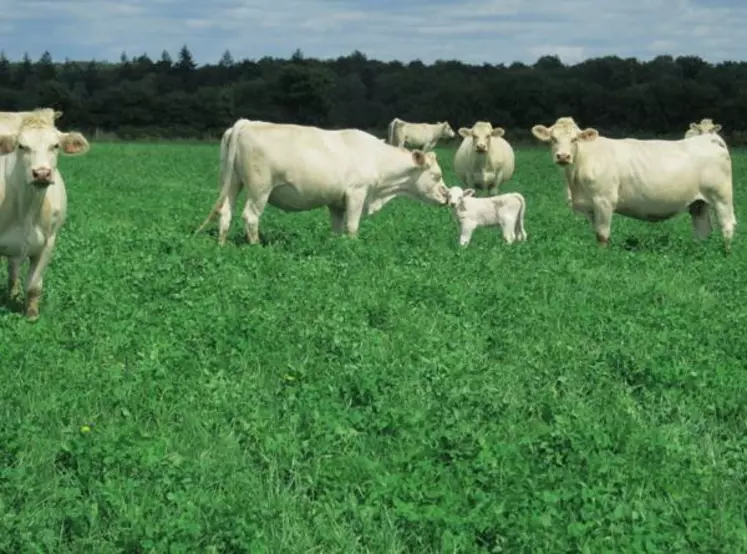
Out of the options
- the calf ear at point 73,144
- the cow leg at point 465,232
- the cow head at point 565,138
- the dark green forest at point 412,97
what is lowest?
the dark green forest at point 412,97

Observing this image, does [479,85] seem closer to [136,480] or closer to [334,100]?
[334,100]

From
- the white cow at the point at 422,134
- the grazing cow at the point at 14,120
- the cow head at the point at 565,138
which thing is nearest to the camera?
the grazing cow at the point at 14,120

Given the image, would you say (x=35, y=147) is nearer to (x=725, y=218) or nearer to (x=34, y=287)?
(x=34, y=287)

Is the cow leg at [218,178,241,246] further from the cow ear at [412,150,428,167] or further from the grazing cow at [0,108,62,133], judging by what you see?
the grazing cow at [0,108,62,133]

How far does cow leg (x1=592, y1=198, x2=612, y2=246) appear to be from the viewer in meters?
17.1

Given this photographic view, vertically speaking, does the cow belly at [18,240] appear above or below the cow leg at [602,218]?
above

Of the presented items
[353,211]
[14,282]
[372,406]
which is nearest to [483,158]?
[353,211]

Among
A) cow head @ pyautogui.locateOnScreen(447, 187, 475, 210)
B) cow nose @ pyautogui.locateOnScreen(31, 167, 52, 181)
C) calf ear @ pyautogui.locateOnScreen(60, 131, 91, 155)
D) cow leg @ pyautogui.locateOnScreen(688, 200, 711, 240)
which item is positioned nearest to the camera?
cow nose @ pyautogui.locateOnScreen(31, 167, 52, 181)

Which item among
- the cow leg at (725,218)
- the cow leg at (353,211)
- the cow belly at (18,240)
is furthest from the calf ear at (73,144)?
the cow leg at (725,218)

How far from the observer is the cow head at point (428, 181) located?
18266 mm

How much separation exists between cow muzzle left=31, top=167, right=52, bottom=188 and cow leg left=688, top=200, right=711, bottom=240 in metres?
11.1

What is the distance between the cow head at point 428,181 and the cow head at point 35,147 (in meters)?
8.00

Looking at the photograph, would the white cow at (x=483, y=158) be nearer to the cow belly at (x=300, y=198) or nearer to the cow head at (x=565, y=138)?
the cow head at (x=565, y=138)

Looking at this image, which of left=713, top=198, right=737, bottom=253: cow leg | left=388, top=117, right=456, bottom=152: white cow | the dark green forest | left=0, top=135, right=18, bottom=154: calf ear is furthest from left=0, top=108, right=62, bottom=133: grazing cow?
the dark green forest
